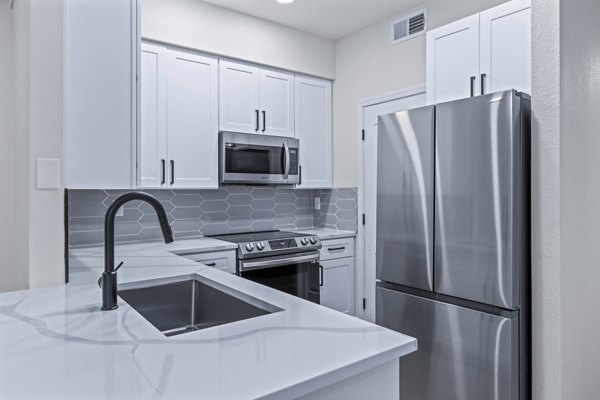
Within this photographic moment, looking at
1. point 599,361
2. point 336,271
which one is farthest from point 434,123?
point 336,271

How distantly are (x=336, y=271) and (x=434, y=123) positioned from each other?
1857 mm

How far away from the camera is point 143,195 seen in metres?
1.20

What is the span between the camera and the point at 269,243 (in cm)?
312

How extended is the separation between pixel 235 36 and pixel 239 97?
51 centimetres

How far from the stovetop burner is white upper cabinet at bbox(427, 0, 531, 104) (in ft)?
4.76

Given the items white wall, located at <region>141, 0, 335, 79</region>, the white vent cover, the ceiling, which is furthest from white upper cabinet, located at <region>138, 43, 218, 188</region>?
the white vent cover

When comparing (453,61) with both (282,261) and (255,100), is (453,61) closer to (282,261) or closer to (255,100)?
(255,100)

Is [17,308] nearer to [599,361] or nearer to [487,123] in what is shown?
[487,123]

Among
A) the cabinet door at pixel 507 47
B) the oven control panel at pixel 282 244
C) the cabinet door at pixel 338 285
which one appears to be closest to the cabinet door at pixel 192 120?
the oven control panel at pixel 282 244

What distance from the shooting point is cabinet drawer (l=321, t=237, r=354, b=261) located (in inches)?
139

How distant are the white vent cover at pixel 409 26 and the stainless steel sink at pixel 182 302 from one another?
265 centimetres

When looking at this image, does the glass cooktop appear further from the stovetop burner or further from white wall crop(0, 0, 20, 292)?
white wall crop(0, 0, 20, 292)

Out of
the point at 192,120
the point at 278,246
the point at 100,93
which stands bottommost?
the point at 278,246

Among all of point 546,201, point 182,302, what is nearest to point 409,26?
point 546,201
